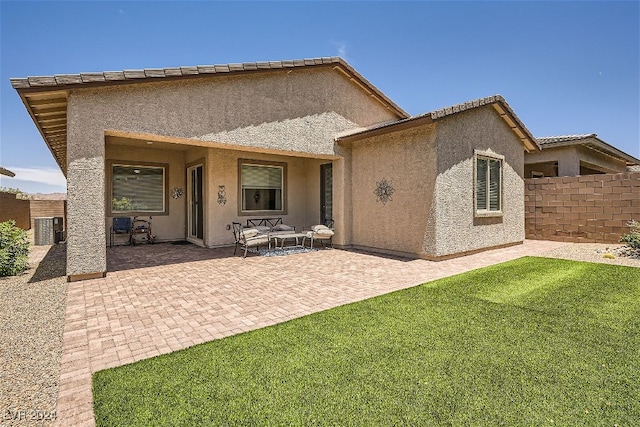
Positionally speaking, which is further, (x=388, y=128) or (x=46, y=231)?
(x=46, y=231)

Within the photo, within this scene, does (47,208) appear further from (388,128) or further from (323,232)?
(388,128)

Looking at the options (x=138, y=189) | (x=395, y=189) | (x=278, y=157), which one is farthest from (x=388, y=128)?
(x=138, y=189)

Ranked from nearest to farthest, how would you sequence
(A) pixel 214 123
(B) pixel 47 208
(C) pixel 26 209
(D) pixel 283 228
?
1. (A) pixel 214 123
2. (D) pixel 283 228
3. (C) pixel 26 209
4. (B) pixel 47 208

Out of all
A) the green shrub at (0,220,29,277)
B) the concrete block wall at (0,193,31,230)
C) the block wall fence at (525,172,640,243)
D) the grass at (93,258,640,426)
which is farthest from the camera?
the concrete block wall at (0,193,31,230)

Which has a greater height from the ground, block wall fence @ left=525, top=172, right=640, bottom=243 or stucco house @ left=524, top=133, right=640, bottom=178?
stucco house @ left=524, top=133, right=640, bottom=178

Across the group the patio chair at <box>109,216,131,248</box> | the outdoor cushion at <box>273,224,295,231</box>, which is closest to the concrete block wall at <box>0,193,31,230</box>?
the patio chair at <box>109,216,131,248</box>

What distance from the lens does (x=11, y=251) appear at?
7.64 metres

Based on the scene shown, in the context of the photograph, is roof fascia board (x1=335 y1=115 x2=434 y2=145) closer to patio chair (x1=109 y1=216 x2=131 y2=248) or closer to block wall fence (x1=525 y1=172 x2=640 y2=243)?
block wall fence (x1=525 y1=172 x2=640 y2=243)

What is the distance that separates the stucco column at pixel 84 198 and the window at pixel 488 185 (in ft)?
33.9

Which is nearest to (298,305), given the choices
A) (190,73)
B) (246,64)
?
(190,73)

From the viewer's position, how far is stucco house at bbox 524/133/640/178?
13805mm

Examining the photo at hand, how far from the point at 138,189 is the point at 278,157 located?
584 cm

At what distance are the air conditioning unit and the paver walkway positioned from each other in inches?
225

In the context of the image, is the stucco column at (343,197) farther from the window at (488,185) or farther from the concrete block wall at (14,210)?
the concrete block wall at (14,210)
